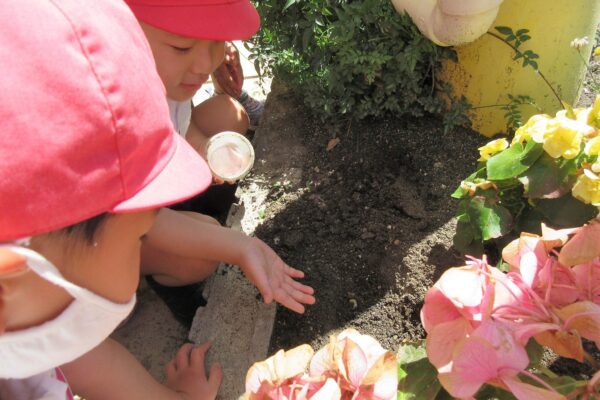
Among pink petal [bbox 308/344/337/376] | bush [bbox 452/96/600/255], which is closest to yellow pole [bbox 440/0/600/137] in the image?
bush [bbox 452/96/600/255]

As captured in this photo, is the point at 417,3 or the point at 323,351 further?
the point at 417,3

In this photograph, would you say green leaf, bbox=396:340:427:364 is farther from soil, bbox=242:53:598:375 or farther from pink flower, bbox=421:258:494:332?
soil, bbox=242:53:598:375

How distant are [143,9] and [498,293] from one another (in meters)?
0.92

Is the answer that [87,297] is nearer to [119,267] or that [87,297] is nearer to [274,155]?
[119,267]

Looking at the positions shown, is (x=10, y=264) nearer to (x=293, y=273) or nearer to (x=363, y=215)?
(x=293, y=273)

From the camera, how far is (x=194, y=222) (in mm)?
1401

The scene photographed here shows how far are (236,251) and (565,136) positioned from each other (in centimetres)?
75

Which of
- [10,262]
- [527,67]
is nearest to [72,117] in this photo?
[10,262]

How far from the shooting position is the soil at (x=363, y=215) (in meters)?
1.37

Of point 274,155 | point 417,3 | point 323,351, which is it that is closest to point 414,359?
point 323,351

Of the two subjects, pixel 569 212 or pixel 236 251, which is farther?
pixel 236 251

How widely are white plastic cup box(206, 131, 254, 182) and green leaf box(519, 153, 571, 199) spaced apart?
787mm

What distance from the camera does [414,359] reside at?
0.89 meters

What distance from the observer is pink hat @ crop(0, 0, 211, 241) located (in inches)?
22.2
